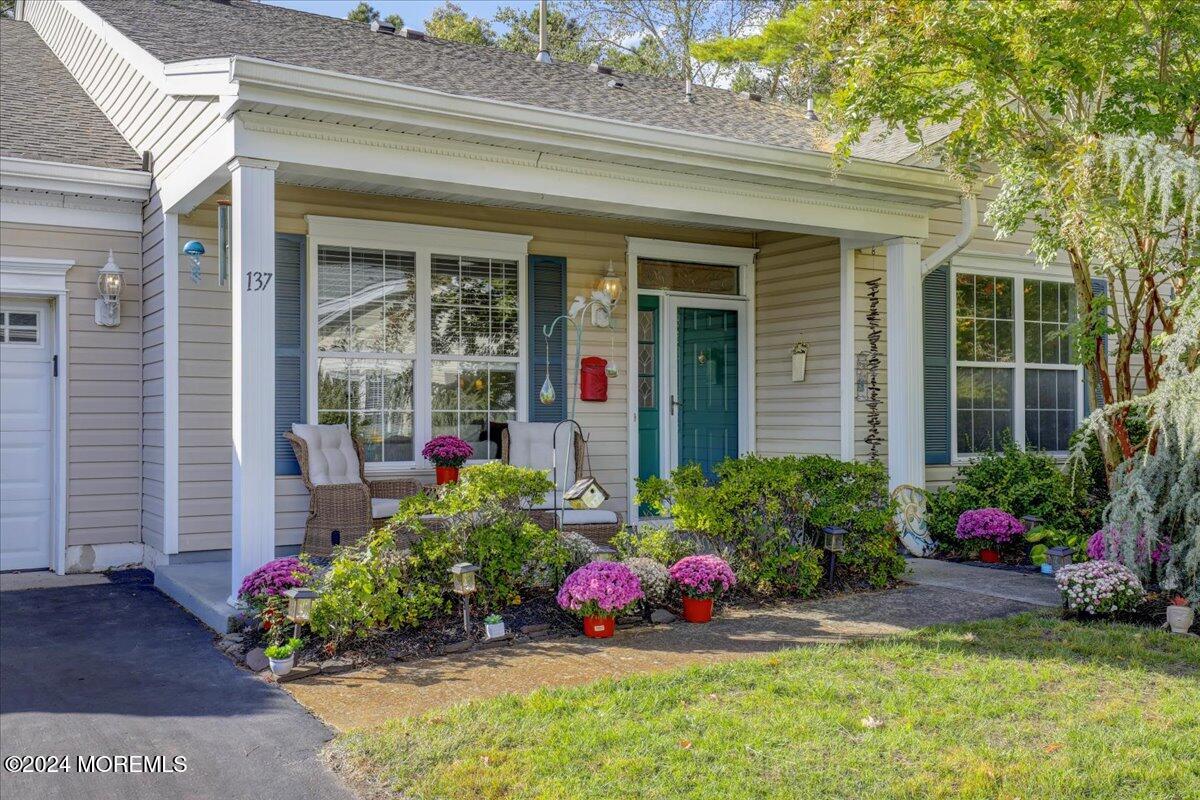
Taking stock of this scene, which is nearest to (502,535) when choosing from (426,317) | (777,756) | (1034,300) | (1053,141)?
(777,756)

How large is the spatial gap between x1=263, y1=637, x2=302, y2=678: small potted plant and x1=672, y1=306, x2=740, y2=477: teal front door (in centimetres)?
501

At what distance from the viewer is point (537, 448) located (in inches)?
308

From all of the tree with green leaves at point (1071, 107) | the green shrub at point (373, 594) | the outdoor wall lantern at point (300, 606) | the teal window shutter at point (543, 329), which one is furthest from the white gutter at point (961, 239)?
the outdoor wall lantern at point (300, 606)

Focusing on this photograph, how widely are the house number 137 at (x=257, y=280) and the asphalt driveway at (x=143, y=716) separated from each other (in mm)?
1870

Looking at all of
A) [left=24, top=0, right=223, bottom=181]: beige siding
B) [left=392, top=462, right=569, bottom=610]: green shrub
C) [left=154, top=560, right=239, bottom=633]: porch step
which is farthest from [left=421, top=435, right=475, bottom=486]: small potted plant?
[left=24, top=0, right=223, bottom=181]: beige siding

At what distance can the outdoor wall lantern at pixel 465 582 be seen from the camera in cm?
500

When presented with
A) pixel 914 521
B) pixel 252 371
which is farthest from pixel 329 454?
pixel 914 521

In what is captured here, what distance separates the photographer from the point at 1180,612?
521cm

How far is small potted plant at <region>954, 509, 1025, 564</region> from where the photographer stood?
7594 millimetres

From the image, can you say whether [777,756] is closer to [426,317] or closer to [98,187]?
[426,317]

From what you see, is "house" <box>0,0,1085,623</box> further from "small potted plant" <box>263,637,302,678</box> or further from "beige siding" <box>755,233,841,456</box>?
"small potted plant" <box>263,637,302,678</box>

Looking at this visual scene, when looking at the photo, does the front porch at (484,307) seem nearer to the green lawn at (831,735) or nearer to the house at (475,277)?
the house at (475,277)

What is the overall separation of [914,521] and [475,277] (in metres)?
4.05

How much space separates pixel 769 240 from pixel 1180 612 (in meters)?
4.94
